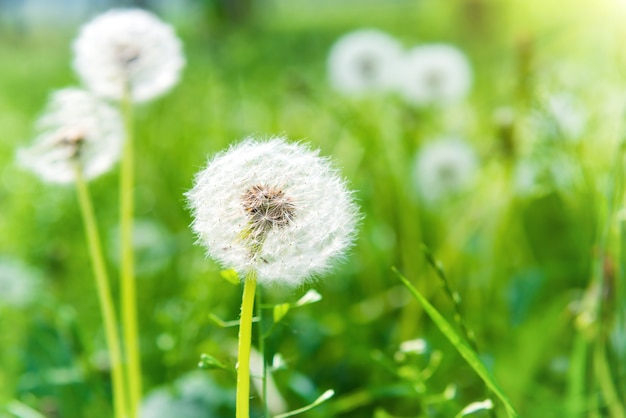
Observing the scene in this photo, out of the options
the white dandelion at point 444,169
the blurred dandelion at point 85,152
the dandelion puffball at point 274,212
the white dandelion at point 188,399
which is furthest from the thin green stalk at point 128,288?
the white dandelion at point 444,169

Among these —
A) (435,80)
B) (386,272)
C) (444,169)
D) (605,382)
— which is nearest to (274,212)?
(605,382)

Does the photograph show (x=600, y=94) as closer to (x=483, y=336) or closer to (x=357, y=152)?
(x=357, y=152)

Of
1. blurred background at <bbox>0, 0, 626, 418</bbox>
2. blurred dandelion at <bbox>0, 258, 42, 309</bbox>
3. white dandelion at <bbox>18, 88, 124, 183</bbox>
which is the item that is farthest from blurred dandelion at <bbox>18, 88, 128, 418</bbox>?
blurred dandelion at <bbox>0, 258, 42, 309</bbox>

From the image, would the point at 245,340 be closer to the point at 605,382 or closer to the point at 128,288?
the point at 128,288

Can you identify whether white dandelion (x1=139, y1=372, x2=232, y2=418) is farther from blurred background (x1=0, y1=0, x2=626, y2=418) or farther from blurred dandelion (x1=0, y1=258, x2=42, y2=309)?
blurred dandelion (x1=0, y1=258, x2=42, y2=309)

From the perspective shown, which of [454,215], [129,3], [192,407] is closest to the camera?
[192,407]

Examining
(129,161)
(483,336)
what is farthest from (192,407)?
(483,336)
